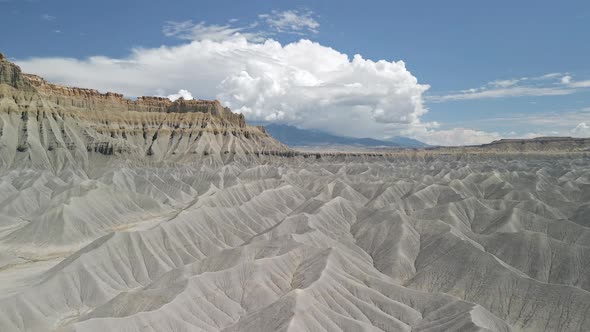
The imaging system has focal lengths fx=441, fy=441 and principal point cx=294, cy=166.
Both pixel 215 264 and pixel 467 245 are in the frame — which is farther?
pixel 467 245

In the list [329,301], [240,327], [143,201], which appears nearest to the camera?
[240,327]

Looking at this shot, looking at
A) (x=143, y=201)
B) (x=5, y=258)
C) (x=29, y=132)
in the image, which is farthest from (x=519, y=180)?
(x=29, y=132)

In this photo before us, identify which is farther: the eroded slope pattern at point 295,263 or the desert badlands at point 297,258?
the desert badlands at point 297,258

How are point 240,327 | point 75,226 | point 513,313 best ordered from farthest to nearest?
1. point 75,226
2. point 513,313
3. point 240,327

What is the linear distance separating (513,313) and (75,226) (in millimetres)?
78318

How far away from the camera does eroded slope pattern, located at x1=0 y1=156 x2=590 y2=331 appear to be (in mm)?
43594

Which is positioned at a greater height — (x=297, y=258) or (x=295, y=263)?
(x=297, y=258)

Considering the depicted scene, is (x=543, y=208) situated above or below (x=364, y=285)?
above

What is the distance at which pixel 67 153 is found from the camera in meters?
164

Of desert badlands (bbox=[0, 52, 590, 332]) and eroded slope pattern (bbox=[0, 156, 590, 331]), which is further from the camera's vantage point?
desert badlands (bbox=[0, 52, 590, 332])

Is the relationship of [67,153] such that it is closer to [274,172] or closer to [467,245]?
[274,172]

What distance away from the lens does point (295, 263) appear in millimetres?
56156

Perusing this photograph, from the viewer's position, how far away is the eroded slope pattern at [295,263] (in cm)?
4359

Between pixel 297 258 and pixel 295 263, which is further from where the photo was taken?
pixel 297 258
